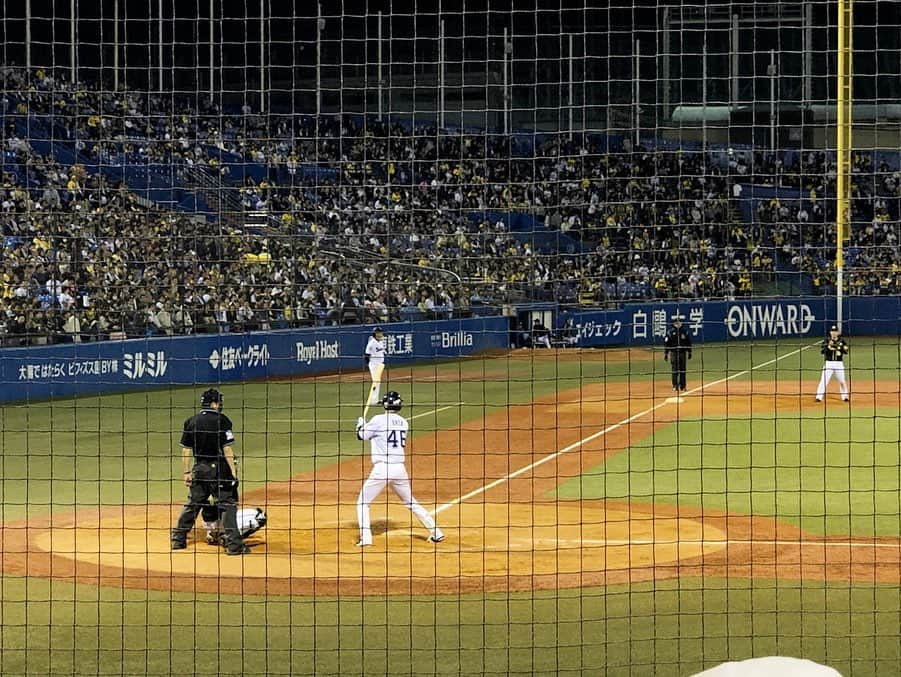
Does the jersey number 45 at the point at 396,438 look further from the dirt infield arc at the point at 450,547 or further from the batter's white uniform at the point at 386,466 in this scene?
the dirt infield arc at the point at 450,547

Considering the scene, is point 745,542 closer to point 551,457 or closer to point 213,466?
point 213,466

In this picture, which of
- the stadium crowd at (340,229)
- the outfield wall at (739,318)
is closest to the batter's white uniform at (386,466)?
the stadium crowd at (340,229)

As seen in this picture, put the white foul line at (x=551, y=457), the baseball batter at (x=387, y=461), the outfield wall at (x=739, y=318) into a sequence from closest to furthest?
the baseball batter at (x=387, y=461)
the white foul line at (x=551, y=457)
the outfield wall at (x=739, y=318)

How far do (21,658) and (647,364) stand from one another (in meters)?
27.4

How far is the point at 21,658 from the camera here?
930 cm

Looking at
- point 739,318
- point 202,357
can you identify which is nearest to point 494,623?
point 202,357

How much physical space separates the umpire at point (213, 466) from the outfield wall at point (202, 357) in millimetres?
9243

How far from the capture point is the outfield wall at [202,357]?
25.5m

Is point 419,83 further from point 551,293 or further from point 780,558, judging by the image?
point 780,558

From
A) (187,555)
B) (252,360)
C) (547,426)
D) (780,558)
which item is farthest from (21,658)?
(252,360)

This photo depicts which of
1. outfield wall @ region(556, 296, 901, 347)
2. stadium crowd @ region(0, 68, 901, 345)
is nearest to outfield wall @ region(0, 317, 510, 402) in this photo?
stadium crowd @ region(0, 68, 901, 345)

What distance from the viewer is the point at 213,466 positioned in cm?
1244

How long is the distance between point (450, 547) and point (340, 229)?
A: 19718 millimetres

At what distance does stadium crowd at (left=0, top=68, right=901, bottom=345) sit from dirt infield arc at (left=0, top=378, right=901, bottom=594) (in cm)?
776
